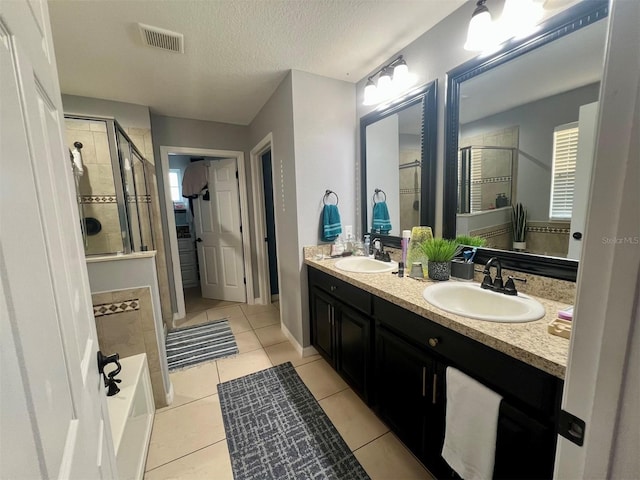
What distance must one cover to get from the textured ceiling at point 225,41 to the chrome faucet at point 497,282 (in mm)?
1427

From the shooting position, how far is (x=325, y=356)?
2.13 metres

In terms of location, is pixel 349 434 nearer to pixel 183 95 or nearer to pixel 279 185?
pixel 279 185

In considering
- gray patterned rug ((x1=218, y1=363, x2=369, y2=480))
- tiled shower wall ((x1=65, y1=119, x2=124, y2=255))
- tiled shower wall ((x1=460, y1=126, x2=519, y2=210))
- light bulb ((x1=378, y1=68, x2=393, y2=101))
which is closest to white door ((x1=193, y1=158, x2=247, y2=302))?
tiled shower wall ((x1=65, y1=119, x2=124, y2=255))

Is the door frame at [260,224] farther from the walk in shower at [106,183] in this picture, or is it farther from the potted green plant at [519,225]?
the potted green plant at [519,225]

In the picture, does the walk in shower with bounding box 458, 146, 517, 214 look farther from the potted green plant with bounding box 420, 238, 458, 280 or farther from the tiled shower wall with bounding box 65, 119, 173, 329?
the tiled shower wall with bounding box 65, 119, 173, 329

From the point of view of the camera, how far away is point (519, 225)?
4.29 ft

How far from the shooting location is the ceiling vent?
153 cm

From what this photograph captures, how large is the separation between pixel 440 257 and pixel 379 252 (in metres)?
0.65

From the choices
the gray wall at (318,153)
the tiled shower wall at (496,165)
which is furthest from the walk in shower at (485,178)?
the gray wall at (318,153)

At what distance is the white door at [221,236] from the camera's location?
3.42m

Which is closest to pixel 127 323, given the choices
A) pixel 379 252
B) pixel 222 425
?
pixel 222 425

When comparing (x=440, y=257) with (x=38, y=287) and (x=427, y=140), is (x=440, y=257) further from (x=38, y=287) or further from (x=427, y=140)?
(x=38, y=287)

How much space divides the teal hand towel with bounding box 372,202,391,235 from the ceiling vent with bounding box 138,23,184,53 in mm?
1774

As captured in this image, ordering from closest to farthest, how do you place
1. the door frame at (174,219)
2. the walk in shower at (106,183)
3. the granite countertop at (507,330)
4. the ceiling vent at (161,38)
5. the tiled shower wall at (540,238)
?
the granite countertop at (507,330)
the tiled shower wall at (540,238)
the ceiling vent at (161,38)
the walk in shower at (106,183)
the door frame at (174,219)
